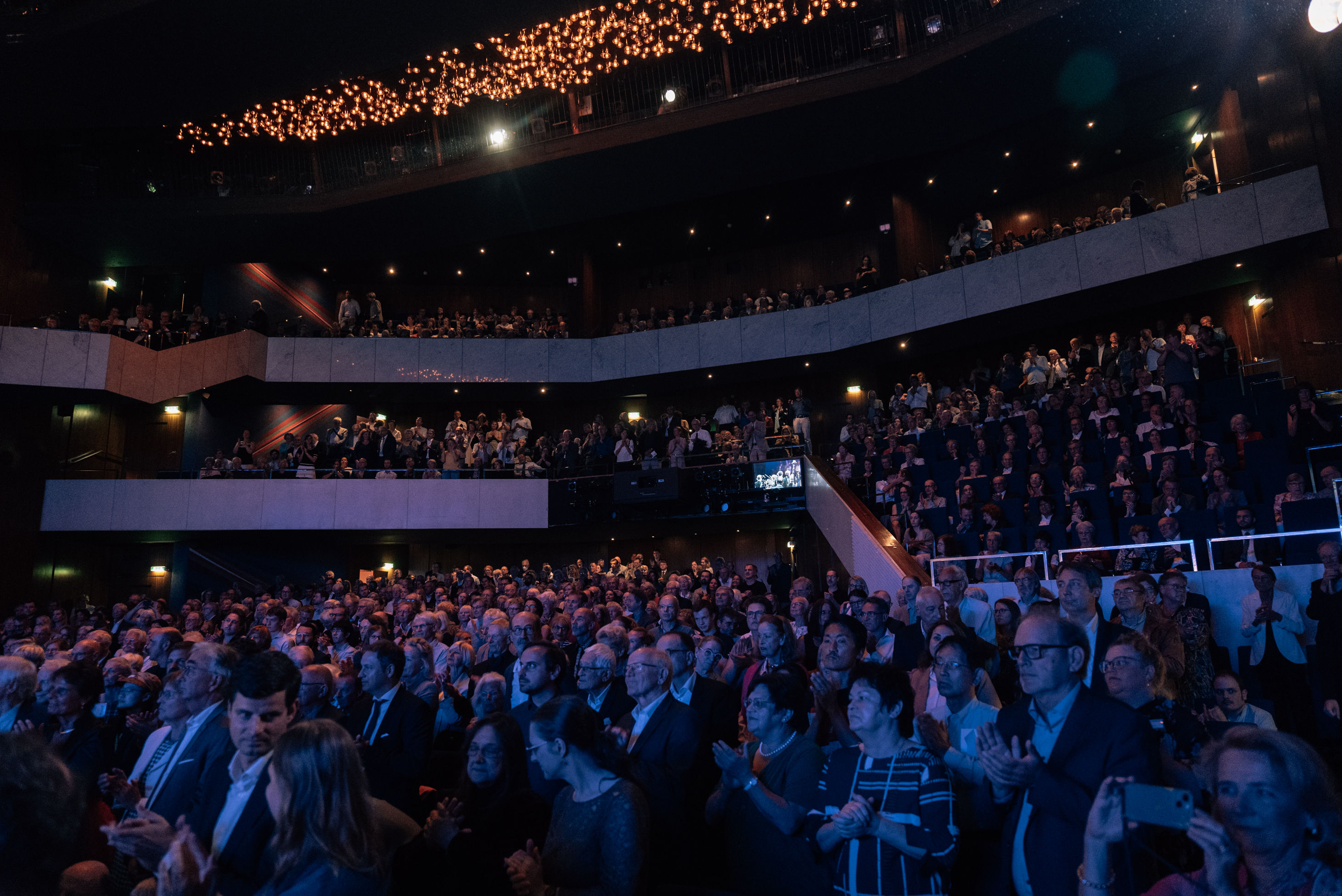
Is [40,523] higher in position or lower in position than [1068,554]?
higher

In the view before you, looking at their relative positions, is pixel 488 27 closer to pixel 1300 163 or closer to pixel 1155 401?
pixel 1155 401

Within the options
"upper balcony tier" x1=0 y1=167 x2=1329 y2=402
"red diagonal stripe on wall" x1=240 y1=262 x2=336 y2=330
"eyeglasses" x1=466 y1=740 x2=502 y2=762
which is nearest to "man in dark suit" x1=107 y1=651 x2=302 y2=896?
"eyeglasses" x1=466 y1=740 x2=502 y2=762

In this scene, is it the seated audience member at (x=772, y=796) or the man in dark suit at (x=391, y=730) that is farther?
the man in dark suit at (x=391, y=730)

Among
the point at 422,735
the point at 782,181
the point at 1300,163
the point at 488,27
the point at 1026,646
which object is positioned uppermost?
the point at 488,27

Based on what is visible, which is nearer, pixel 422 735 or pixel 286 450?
pixel 422 735

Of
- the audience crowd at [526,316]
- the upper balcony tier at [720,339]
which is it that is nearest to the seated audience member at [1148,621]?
the upper balcony tier at [720,339]

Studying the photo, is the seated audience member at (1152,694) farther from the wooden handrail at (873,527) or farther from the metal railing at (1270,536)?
the metal railing at (1270,536)

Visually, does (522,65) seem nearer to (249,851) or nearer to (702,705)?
(702,705)

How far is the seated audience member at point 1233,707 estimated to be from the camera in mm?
3424

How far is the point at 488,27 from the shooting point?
12891 mm

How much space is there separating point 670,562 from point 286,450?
26.3ft

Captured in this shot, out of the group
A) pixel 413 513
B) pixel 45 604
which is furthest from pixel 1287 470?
pixel 45 604

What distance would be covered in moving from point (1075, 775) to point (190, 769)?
266cm

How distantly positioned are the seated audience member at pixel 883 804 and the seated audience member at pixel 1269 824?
24.5 inches
